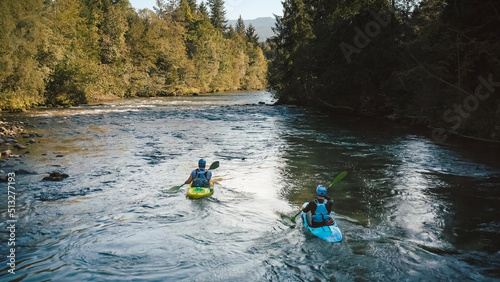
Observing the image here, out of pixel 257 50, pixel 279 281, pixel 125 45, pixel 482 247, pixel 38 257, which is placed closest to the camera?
pixel 279 281

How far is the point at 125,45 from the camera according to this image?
54.8 m

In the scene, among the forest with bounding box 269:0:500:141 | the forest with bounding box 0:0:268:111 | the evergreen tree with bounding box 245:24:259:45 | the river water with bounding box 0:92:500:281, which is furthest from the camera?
the evergreen tree with bounding box 245:24:259:45

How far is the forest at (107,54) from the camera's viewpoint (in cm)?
2688

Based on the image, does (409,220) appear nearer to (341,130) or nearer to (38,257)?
(38,257)

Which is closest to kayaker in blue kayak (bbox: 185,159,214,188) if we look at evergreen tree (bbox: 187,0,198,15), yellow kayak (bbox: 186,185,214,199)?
yellow kayak (bbox: 186,185,214,199)

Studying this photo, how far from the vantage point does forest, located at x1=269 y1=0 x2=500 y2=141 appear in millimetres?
16844

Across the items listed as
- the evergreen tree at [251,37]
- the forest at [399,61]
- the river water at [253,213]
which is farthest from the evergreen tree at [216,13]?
the river water at [253,213]

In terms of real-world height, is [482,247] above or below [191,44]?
below

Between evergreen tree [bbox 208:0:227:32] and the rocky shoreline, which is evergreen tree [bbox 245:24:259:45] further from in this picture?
the rocky shoreline

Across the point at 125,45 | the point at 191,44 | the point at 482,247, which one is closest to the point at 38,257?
the point at 482,247

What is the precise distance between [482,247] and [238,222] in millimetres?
5009

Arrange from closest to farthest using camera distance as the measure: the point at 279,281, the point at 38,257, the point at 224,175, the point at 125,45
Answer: the point at 279,281 < the point at 38,257 < the point at 224,175 < the point at 125,45

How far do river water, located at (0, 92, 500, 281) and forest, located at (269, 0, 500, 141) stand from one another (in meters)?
2.93

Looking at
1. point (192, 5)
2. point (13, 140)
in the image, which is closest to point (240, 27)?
point (192, 5)
